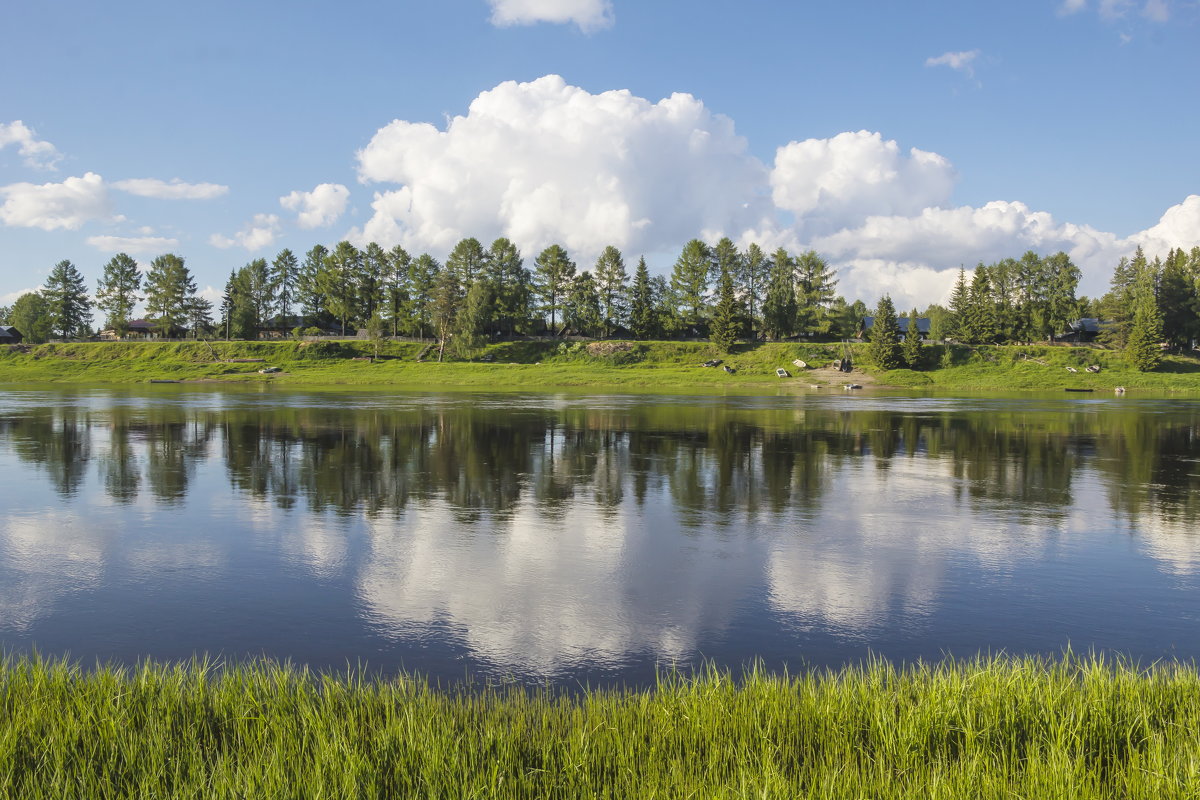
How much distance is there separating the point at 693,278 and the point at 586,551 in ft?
363

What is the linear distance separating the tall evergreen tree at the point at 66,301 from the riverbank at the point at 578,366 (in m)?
16.4

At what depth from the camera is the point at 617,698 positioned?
7855 mm

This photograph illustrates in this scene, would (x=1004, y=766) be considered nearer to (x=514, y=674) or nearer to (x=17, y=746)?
(x=514, y=674)

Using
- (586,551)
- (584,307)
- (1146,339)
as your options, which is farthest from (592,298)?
(586,551)

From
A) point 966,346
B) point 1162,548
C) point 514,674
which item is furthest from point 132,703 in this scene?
point 966,346

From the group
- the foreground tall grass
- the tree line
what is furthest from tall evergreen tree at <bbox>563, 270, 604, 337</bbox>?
the foreground tall grass

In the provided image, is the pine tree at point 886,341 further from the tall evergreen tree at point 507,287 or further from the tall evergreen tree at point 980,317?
the tall evergreen tree at point 507,287

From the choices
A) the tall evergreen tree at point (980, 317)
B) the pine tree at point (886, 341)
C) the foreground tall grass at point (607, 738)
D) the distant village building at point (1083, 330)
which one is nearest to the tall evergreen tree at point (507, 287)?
the pine tree at point (886, 341)

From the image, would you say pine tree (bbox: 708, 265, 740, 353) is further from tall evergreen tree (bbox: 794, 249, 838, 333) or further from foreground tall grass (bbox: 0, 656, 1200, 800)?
foreground tall grass (bbox: 0, 656, 1200, 800)

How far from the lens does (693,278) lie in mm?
122000

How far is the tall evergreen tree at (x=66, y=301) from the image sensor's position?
129 meters

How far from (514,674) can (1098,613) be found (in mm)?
8621

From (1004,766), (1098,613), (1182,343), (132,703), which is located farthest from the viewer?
(1182,343)

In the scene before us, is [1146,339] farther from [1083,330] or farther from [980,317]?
[1083,330]
